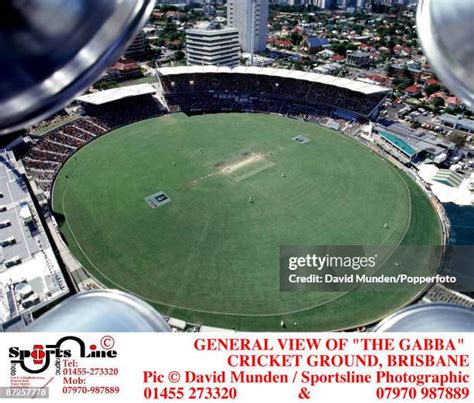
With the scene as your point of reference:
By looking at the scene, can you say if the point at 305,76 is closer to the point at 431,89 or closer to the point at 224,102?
the point at 224,102

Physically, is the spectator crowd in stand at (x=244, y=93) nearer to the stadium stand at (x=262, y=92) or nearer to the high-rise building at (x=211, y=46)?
the stadium stand at (x=262, y=92)

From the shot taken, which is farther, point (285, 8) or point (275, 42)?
point (285, 8)

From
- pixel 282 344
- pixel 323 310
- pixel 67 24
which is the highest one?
pixel 67 24

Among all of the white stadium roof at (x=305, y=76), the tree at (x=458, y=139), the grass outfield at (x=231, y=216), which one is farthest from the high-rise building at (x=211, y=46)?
the tree at (x=458, y=139)

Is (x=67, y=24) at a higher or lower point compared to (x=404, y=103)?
higher

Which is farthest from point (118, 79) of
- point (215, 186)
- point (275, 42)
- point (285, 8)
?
point (285, 8)

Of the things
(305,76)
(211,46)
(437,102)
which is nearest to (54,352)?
(305,76)

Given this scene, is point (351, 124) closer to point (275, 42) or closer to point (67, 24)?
point (67, 24)
